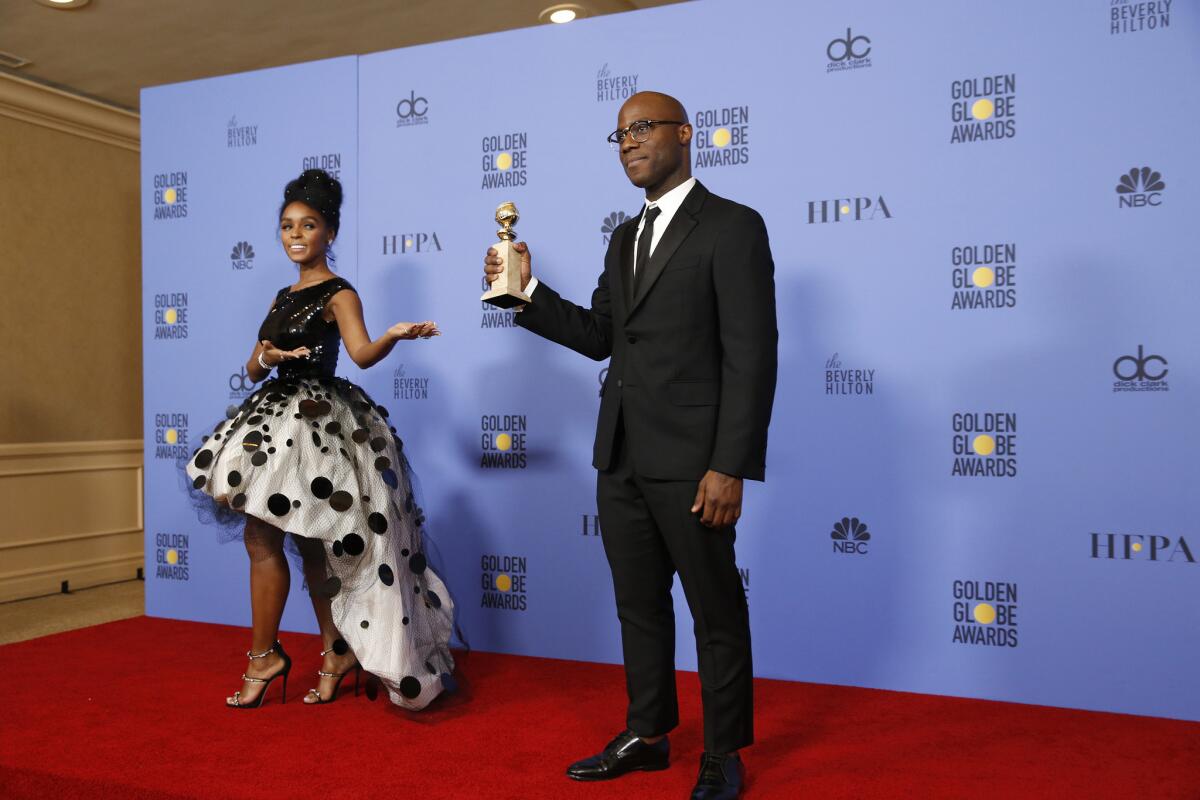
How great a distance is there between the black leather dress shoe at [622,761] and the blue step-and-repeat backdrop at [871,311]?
110 cm

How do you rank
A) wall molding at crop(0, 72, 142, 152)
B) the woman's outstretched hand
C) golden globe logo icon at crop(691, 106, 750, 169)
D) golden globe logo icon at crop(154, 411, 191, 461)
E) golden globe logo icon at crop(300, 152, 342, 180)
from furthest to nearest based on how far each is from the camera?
wall molding at crop(0, 72, 142, 152) → golden globe logo icon at crop(154, 411, 191, 461) → golden globe logo icon at crop(300, 152, 342, 180) → golden globe logo icon at crop(691, 106, 750, 169) → the woman's outstretched hand

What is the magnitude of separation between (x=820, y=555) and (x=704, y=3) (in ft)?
6.82

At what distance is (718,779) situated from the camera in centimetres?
232

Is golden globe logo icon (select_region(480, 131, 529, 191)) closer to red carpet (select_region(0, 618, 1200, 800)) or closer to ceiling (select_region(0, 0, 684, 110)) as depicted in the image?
ceiling (select_region(0, 0, 684, 110))

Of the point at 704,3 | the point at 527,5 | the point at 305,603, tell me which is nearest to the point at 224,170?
the point at 527,5

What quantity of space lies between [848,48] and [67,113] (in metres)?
4.64

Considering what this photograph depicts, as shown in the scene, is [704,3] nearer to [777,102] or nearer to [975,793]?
[777,102]

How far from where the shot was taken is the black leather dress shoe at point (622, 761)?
8.25 feet

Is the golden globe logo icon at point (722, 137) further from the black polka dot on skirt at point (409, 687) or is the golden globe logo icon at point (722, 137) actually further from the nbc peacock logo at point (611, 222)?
the black polka dot on skirt at point (409, 687)

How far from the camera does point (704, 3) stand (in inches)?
144

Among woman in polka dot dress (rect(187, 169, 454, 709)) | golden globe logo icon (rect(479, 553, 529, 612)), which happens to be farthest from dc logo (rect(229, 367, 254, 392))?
golden globe logo icon (rect(479, 553, 529, 612))

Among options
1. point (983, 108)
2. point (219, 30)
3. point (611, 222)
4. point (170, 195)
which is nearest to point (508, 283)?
point (611, 222)

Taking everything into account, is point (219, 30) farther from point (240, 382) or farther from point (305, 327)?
point (305, 327)

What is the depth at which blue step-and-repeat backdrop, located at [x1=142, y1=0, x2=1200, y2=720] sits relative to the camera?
10.2 ft
